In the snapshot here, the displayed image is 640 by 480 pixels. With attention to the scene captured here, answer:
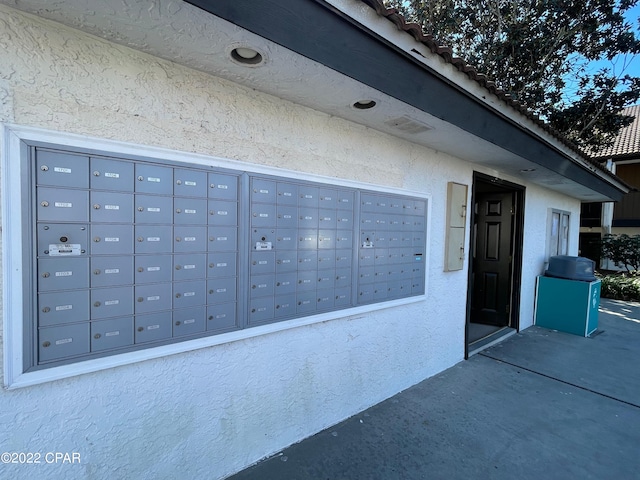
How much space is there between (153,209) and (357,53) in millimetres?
1489

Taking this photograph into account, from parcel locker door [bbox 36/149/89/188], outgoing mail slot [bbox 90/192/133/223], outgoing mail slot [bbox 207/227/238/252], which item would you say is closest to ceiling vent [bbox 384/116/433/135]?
outgoing mail slot [bbox 207/227/238/252]

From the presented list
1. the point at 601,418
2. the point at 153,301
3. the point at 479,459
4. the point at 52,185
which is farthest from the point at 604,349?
the point at 52,185

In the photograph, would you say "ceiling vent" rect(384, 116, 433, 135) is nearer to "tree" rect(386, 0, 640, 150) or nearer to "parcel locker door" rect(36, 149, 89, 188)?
"parcel locker door" rect(36, 149, 89, 188)

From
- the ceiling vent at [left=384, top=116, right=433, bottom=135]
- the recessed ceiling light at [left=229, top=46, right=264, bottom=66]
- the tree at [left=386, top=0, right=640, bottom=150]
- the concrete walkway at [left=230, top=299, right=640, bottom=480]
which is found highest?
the tree at [left=386, top=0, right=640, bottom=150]

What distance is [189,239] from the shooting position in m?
1.91

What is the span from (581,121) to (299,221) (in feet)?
35.4

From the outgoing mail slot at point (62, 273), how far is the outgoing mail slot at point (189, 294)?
0.45 meters

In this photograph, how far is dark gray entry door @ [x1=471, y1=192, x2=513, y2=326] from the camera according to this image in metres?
5.70

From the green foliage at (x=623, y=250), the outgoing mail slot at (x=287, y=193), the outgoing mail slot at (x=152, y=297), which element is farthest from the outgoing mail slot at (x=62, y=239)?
the green foliage at (x=623, y=250)

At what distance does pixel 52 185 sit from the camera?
1508 mm

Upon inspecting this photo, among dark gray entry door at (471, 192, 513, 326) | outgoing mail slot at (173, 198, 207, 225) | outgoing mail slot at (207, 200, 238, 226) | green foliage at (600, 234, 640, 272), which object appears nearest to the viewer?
outgoing mail slot at (173, 198, 207, 225)

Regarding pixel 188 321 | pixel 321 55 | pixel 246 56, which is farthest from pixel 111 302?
pixel 321 55

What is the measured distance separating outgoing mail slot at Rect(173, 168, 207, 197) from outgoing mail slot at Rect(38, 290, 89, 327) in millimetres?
730

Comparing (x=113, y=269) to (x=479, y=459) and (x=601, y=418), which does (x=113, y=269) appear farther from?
(x=601, y=418)
